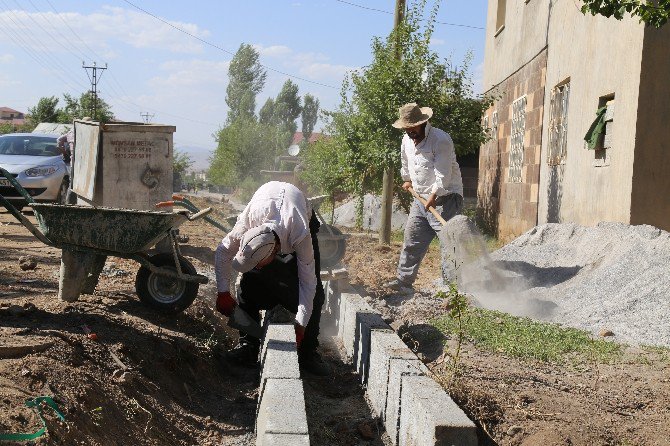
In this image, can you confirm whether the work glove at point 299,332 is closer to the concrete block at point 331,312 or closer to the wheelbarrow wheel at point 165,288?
the wheelbarrow wheel at point 165,288

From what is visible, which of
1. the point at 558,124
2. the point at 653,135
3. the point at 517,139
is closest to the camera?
the point at 653,135

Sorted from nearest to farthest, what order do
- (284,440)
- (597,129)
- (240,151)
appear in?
1. (284,440)
2. (597,129)
3. (240,151)

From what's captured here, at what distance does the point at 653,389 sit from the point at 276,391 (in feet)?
7.45

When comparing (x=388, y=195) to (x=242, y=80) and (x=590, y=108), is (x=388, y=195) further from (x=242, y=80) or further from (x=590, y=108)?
(x=242, y=80)

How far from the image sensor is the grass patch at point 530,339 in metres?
5.63

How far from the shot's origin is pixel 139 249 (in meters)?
6.12

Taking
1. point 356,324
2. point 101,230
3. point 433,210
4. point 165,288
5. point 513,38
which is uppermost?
point 513,38

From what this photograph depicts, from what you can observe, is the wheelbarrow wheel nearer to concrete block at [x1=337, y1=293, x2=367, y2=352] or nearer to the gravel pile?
concrete block at [x1=337, y1=293, x2=367, y2=352]

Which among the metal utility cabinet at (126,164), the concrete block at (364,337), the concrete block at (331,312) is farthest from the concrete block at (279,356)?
the metal utility cabinet at (126,164)

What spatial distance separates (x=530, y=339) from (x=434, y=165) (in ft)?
9.49

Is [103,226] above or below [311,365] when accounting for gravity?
Result: above

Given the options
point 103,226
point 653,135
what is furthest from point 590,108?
point 103,226

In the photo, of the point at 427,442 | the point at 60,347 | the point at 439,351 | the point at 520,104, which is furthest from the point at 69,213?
the point at 520,104

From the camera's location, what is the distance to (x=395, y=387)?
4.86 m
